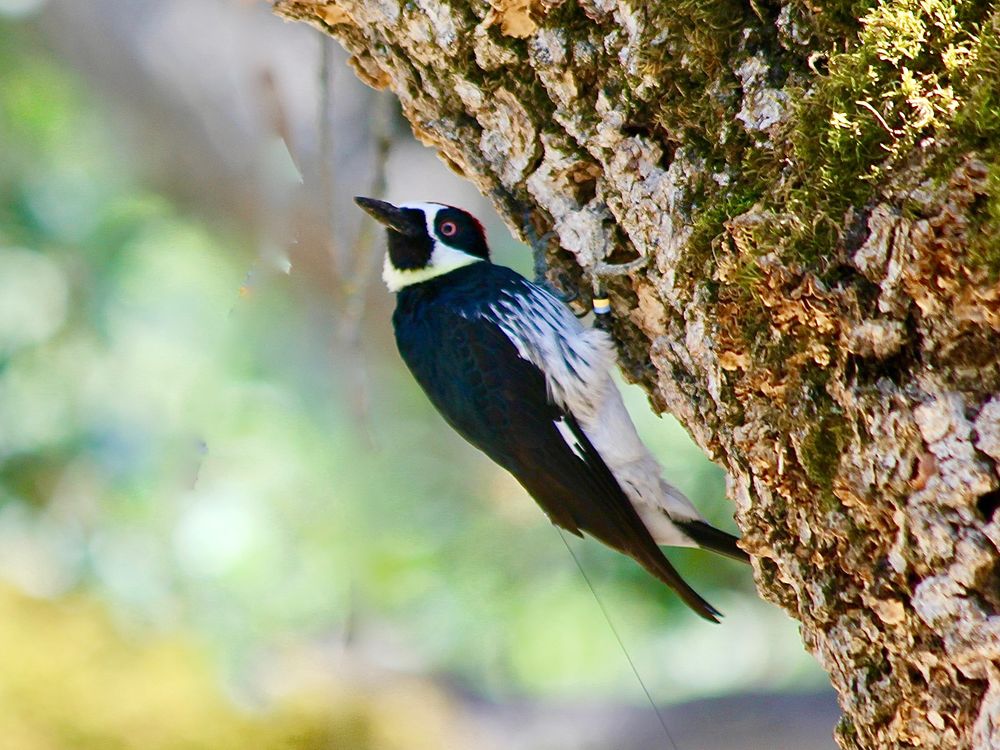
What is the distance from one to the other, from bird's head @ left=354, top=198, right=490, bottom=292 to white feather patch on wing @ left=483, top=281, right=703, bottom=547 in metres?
0.51

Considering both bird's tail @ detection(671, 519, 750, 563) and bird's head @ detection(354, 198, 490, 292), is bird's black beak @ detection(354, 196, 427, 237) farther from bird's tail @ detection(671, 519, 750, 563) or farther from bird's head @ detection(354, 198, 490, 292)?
bird's tail @ detection(671, 519, 750, 563)

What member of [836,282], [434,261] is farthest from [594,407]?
[836,282]

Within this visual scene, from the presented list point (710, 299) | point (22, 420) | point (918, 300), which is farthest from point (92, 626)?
point (918, 300)

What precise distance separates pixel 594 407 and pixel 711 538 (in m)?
0.53

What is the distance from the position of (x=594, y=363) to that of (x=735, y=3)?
1.29 m

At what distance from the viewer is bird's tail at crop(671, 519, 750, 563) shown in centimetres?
328

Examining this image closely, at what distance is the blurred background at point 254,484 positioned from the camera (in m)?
4.40

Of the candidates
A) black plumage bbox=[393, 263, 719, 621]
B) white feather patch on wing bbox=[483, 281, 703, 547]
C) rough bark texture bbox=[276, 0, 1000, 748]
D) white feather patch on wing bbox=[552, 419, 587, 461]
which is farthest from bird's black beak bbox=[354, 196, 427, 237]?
rough bark texture bbox=[276, 0, 1000, 748]

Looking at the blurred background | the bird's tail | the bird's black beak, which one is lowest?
the blurred background

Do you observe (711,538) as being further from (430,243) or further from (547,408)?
(430,243)

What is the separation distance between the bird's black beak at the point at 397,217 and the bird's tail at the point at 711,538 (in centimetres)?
136

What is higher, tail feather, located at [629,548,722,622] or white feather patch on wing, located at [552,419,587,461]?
white feather patch on wing, located at [552,419,587,461]

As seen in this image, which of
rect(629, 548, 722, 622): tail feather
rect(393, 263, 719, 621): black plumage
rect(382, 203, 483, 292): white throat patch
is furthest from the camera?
rect(382, 203, 483, 292): white throat patch

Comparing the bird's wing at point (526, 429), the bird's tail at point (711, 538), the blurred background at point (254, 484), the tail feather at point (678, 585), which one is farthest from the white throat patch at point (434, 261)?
the tail feather at point (678, 585)
